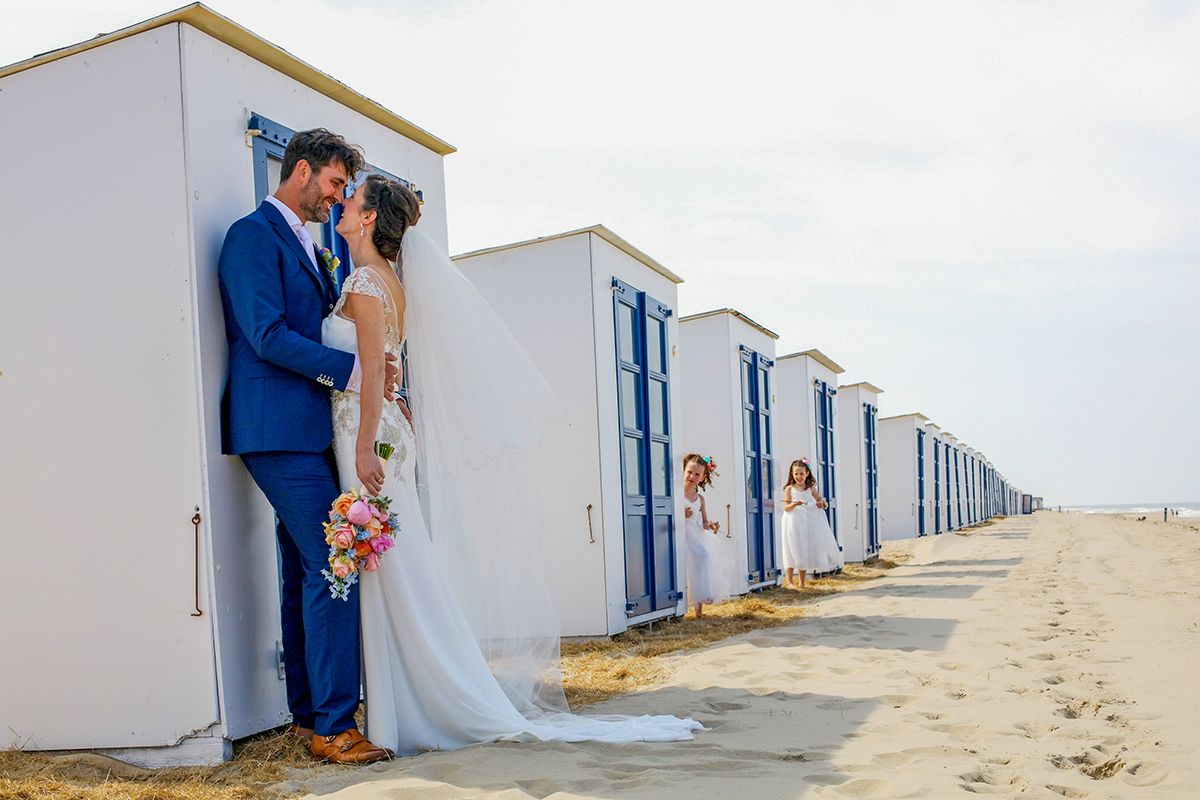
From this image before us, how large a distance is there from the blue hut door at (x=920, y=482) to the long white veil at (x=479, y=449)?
24085 mm

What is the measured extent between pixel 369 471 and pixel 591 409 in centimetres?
401

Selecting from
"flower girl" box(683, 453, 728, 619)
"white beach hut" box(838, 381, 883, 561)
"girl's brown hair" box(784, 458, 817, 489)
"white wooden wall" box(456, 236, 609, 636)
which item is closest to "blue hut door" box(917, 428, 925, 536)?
"white beach hut" box(838, 381, 883, 561)

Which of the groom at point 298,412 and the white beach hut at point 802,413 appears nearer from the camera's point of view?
the groom at point 298,412

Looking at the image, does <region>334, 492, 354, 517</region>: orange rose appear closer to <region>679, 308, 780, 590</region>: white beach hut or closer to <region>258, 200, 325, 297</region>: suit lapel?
<region>258, 200, 325, 297</region>: suit lapel

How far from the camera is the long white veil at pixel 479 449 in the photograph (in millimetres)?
4051

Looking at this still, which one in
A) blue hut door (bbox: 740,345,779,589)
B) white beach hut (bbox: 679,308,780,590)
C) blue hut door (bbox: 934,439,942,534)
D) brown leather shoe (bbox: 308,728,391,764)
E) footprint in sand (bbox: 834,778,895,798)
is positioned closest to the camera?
footprint in sand (bbox: 834,778,895,798)

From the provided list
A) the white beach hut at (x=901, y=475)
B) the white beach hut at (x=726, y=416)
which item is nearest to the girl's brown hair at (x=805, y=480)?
the white beach hut at (x=726, y=416)

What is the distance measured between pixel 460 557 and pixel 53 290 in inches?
71.0

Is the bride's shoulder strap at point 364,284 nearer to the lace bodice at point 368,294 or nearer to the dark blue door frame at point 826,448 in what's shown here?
the lace bodice at point 368,294

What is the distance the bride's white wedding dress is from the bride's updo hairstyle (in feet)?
0.74

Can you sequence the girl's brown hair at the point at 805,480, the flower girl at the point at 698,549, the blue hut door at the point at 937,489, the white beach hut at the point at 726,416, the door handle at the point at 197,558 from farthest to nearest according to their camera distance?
1. the blue hut door at the point at 937,489
2. the girl's brown hair at the point at 805,480
3. the white beach hut at the point at 726,416
4. the flower girl at the point at 698,549
5. the door handle at the point at 197,558

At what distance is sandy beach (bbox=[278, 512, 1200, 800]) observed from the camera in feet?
9.86

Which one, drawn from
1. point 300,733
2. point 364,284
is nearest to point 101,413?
point 364,284

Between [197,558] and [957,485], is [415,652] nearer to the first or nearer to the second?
[197,558]
